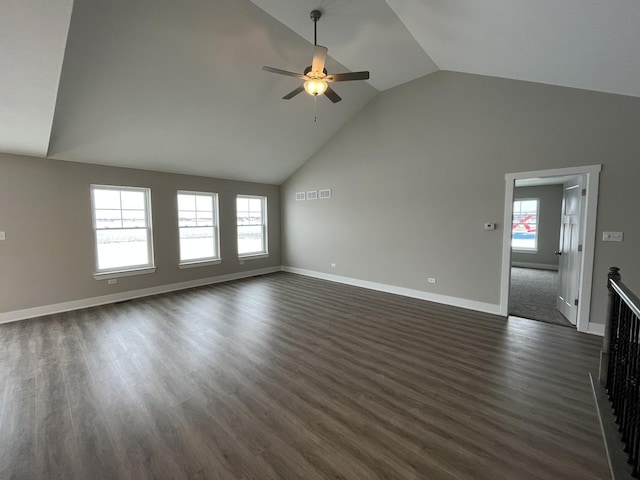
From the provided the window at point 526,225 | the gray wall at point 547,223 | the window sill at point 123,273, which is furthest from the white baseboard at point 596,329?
the window sill at point 123,273

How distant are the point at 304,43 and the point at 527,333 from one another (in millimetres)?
4975

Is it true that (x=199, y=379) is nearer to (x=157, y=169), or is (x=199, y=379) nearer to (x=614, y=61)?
(x=157, y=169)

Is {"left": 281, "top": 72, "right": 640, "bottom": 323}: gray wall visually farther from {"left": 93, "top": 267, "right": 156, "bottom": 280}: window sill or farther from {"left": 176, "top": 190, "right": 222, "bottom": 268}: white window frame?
{"left": 93, "top": 267, "right": 156, "bottom": 280}: window sill

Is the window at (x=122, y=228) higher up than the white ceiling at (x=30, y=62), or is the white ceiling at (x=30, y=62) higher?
the white ceiling at (x=30, y=62)

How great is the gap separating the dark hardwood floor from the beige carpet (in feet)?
1.32

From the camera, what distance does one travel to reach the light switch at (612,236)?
11.1ft

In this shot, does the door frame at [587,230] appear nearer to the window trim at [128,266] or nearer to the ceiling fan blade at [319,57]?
the ceiling fan blade at [319,57]

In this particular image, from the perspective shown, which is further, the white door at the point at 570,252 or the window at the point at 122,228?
the window at the point at 122,228

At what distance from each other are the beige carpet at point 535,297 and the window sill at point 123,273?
21.6 feet

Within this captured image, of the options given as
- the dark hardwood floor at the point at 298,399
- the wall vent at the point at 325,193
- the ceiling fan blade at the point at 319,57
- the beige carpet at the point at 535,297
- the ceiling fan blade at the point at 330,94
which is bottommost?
the dark hardwood floor at the point at 298,399

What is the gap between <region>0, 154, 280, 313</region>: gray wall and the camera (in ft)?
13.6

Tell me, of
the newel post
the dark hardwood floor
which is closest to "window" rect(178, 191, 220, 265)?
the dark hardwood floor

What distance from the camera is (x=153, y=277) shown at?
559 cm

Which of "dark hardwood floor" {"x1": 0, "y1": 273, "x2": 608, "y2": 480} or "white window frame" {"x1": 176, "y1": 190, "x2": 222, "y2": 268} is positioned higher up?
"white window frame" {"x1": 176, "y1": 190, "x2": 222, "y2": 268}
